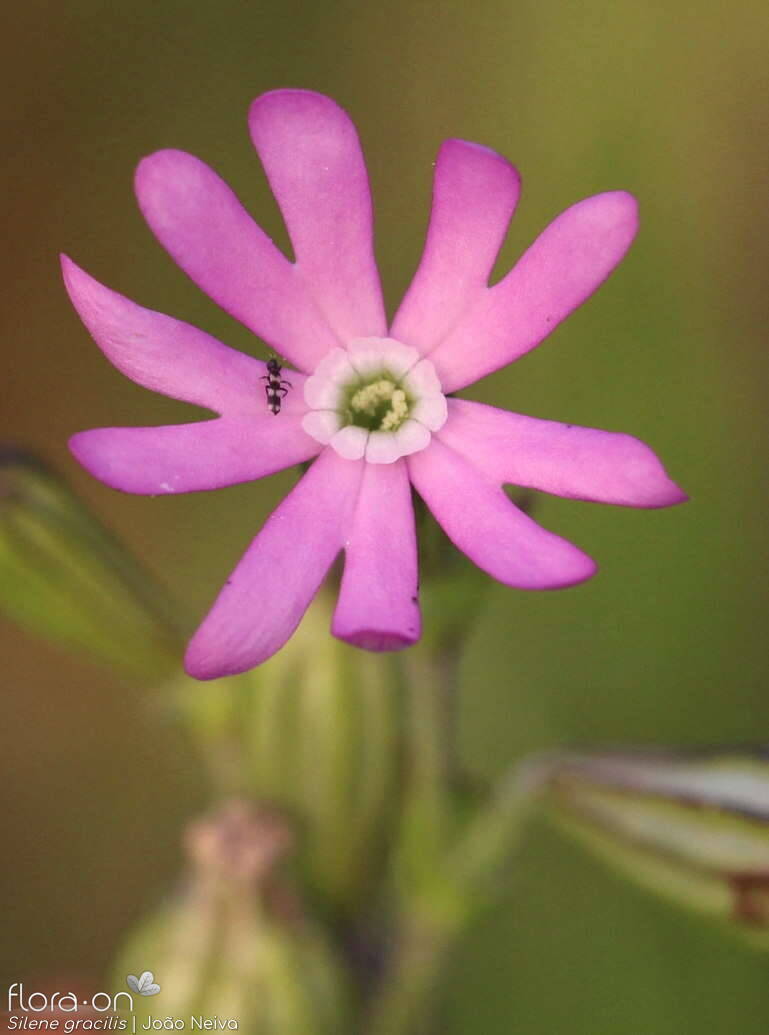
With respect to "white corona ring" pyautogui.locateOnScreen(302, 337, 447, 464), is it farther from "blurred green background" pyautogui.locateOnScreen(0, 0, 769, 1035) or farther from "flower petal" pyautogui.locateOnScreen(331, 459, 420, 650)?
"blurred green background" pyautogui.locateOnScreen(0, 0, 769, 1035)

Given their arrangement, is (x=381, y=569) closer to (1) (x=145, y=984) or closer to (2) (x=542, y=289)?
(2) (x=542, y=289)

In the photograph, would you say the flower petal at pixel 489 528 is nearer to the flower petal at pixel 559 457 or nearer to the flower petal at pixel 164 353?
the flower petal at pixel 559 457

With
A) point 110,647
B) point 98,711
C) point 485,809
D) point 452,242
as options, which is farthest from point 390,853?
point 98,711

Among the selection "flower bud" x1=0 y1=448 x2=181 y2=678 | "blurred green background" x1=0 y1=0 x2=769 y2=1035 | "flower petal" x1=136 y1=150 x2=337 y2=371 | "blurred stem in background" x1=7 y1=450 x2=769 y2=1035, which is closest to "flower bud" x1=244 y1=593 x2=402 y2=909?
"blurred stem in background" x1=7 y1=450 x2=769 y2=1035

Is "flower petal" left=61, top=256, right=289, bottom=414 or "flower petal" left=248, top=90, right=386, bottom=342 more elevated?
"flower petal" left=248, top=90, right=386, bottom=342

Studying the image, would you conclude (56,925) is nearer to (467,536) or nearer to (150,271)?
(150,271)

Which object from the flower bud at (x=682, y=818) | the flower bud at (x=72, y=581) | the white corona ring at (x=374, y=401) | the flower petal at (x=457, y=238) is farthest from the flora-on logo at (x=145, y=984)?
the flower petal at (x=457, y=238)
